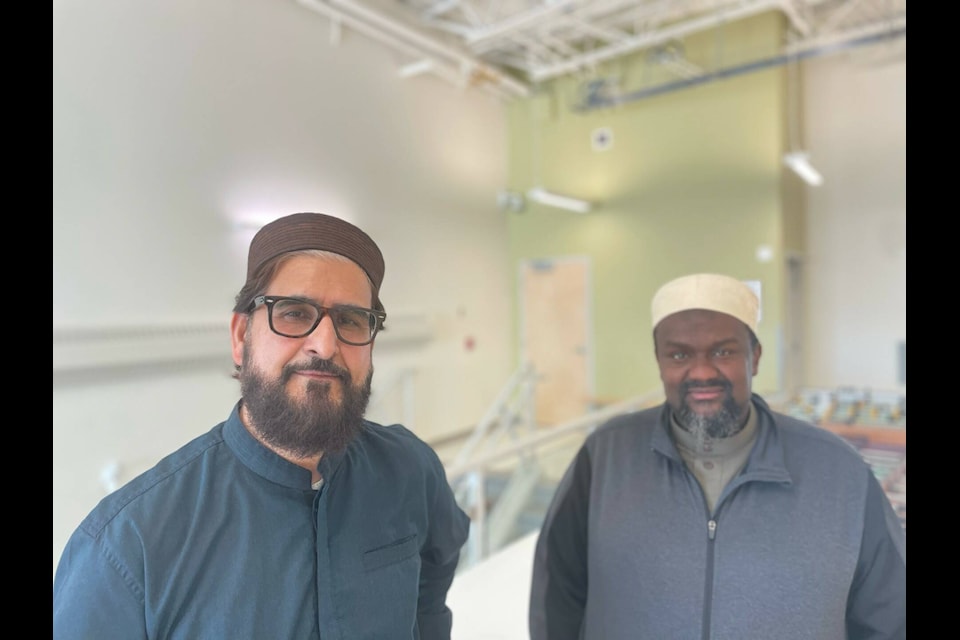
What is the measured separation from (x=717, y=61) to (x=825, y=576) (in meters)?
4.60

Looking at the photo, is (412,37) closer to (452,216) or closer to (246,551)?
(452,216)

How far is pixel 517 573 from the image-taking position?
6.28ft

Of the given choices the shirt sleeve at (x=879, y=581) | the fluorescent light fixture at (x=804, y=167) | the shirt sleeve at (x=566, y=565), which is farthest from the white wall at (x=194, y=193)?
the fluorescent light fixture at (x=804, y=167)

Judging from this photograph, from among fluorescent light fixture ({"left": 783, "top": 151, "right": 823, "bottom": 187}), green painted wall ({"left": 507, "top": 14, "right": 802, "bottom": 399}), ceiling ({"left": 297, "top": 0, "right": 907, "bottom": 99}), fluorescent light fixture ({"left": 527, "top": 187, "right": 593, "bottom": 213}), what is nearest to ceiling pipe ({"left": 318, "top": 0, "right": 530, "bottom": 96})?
ceiling ({"left": 297, "top": 0, "right": 907, "bottom": 99})

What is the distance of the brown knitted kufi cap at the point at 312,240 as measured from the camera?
716 mm

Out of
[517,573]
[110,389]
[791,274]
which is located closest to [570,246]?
[791,274]

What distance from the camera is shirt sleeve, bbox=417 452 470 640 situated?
96cm

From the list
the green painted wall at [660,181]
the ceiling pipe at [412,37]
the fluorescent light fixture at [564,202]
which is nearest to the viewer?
the ceiling pipe at [412,37]

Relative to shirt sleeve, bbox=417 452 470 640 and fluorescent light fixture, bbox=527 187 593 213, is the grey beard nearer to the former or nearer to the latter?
shirt sleeve, bbox=417 452 470 640

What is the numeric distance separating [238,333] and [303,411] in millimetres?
137

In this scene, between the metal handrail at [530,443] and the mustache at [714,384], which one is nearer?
the mustache at [714,384]

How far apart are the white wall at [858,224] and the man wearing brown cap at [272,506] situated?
0.93m

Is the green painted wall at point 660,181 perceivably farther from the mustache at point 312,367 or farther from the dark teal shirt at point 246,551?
the mustache at point 312,367
